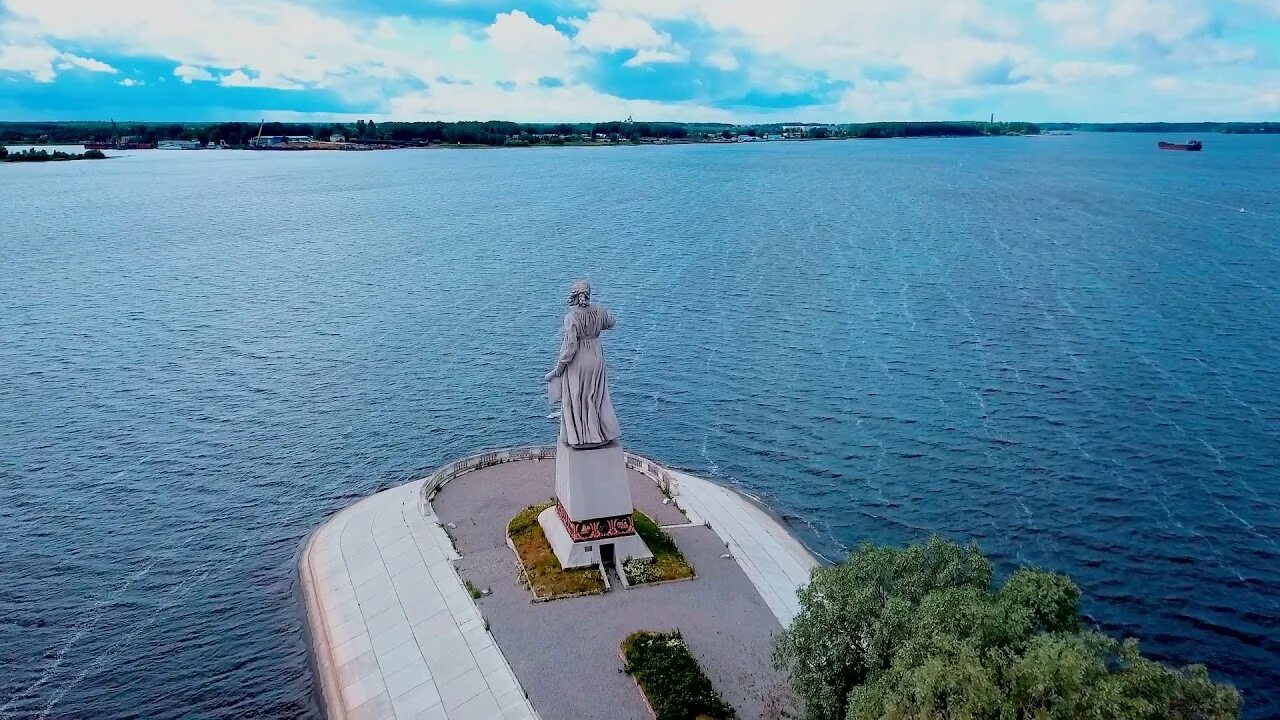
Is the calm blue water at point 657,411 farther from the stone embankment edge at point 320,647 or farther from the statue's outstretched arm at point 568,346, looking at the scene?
the statue's outstretched arm at point 568,346

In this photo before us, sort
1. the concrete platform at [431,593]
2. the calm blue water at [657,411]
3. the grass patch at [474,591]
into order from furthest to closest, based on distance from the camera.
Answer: the calm blue water at [657,411] < the grass patch at [474,591] < the concrete platform at [431,593]

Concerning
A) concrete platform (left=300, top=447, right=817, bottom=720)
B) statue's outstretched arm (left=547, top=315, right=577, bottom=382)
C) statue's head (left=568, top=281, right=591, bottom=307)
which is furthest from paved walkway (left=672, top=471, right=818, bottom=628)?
statue's head (left=568, top=281, right=591, bottom=307)

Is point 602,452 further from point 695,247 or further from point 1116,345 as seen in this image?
point 695,247

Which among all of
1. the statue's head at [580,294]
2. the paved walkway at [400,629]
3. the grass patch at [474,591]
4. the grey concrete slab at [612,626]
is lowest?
the paved walkway at [400,629]

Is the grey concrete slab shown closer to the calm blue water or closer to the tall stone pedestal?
the tall stone pedestal

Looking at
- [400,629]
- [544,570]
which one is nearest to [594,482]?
[544,570]

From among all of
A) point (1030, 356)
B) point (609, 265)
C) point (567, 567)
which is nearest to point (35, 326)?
point (609, 265)

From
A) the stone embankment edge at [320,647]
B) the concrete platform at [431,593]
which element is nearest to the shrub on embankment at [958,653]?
the concrete platform at [431,593]

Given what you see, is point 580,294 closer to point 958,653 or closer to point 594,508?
point 594,508
